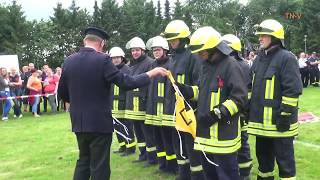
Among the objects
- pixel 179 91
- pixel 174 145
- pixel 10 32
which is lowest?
pixel 174 145

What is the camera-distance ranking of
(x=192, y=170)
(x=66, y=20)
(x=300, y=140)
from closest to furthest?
(x=192, y=170) → (x=300, y=140) → (x=66, y=20)

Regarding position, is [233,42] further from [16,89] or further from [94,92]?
[16,89]

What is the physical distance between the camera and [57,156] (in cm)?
1024

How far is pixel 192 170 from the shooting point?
6816mm

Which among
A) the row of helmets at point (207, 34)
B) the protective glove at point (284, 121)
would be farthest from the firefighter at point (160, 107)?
the protective glove at point (284, 121)

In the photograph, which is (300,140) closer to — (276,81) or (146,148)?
(146,148)

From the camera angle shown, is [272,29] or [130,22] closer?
[272,29]

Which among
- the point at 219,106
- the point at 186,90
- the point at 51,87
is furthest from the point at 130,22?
the point at 219,106

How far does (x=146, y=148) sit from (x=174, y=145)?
62.0 inches

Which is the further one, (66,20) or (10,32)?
(66,20)

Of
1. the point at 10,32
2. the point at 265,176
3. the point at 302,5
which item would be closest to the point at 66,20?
the point at 10,32

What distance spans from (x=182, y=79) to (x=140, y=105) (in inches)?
79.1

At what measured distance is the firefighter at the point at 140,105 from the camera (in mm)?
8828

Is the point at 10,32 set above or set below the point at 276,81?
above
